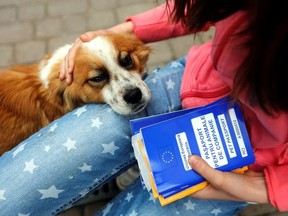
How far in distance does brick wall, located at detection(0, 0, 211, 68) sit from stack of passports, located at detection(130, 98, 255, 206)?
51.1 inches

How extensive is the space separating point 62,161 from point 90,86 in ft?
1.30

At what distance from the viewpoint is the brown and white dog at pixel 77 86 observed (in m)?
1.35

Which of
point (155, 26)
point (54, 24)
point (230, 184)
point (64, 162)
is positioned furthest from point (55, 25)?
point (230, 184)

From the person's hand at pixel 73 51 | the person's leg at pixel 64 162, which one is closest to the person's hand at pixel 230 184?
the person's leg at pixel 64 162

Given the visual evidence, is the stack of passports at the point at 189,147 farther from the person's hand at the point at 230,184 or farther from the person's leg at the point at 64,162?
the person's leg at the point at 64,162

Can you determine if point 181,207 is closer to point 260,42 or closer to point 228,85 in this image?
point 228,85

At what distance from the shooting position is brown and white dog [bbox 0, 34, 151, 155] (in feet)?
4.43

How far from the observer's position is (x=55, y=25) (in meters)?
2.40

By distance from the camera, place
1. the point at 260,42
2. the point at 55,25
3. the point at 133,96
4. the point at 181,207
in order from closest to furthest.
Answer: the point at 260,42, the point at 181,207, the point at 133,96, the point at 55,25

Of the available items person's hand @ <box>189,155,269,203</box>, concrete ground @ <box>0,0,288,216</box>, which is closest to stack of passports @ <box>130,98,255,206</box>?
person's hand @ <box>189,155,269,203</box>

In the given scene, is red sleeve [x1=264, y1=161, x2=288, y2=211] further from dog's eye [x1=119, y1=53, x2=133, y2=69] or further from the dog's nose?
dog's eye [x1=119, y1=53, x2=133, y2=69]

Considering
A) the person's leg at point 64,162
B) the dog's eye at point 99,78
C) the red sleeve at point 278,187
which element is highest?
the dog's eye at point 99,78

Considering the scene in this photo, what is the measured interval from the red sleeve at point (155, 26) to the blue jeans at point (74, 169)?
0.36 meters

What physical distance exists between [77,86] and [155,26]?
0.38 m
